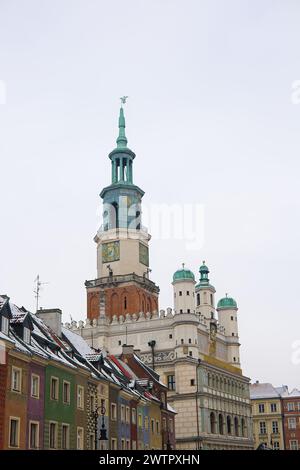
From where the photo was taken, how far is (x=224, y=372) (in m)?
108

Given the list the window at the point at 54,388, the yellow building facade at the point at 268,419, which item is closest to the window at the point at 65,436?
the window at the point at 54,388

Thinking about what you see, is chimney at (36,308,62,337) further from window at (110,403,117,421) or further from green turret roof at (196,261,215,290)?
green turret roof at (196,261,215,290)

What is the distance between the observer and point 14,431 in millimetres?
38281

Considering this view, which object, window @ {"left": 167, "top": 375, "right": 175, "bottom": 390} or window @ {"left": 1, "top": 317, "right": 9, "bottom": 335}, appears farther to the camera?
window @ {"left": 167, "top": 375, "right": 175, "bottom": 390}

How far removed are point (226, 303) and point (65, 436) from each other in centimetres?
7759

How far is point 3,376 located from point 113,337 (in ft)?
224

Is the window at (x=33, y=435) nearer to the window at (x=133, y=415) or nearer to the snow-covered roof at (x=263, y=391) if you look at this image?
the window at (x=133, y=415)

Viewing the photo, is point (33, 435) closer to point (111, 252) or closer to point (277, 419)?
point (111, 252)

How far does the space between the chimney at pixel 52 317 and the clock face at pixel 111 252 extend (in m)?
58.1

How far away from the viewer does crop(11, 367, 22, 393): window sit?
38.7 metres

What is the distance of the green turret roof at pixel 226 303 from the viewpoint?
391 feet

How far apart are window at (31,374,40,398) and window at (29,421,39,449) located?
153 cm

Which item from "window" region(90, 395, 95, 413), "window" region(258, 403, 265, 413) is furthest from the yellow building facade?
"window" region(90, 395, 95, 413)
